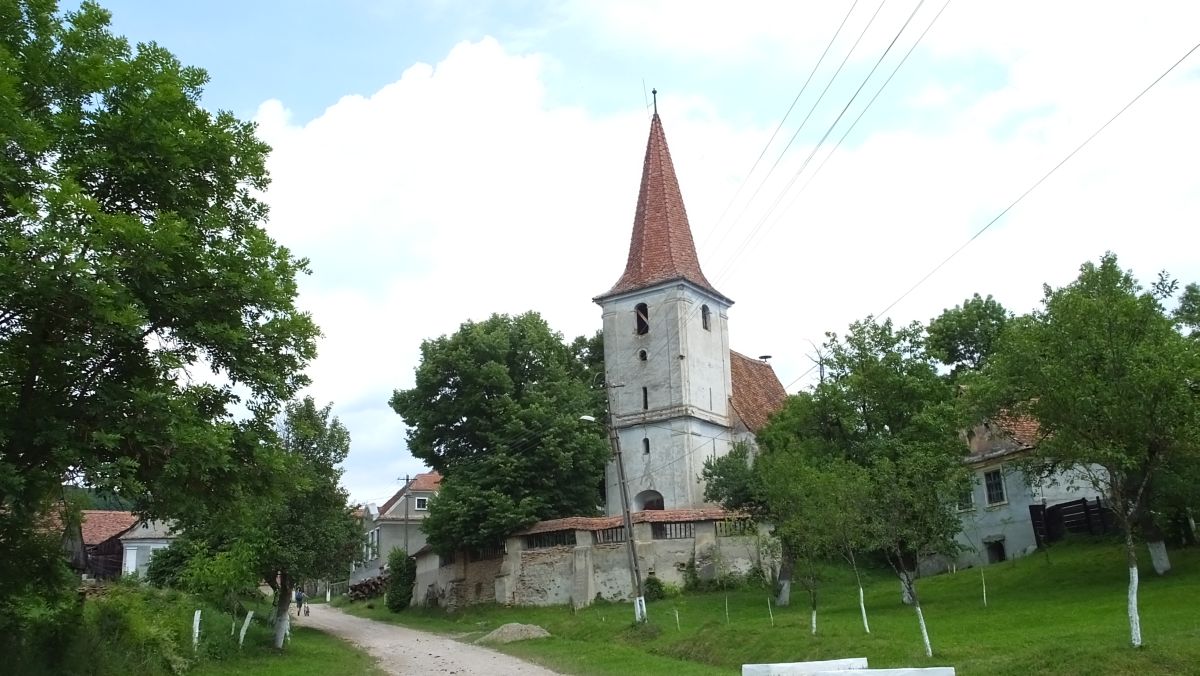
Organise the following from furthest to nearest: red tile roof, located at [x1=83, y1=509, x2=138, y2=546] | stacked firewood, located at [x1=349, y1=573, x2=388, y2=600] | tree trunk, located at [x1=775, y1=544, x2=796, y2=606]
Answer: stacked firewood, located at [x1=349, y1=573, x2=388, y2=600]
red tile roof, located at [x1=83, y1=509, x2=138, y2=546]
tree trunk, located at [x1=775, y1=544, x2=796, y2=606]

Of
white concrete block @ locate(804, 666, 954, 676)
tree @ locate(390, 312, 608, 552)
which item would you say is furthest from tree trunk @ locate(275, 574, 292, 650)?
white concrete block @ locate(804, 666, 954, 676)

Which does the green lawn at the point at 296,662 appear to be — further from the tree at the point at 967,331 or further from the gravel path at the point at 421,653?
the tree at the point at 967,331

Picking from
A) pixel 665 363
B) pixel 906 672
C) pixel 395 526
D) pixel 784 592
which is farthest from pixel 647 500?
pixel 906 672

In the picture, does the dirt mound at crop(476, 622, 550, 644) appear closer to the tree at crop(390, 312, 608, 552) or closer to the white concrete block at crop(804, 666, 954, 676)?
the tree at crop(390, 312, 608, 552)

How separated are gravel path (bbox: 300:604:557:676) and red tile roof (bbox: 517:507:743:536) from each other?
6747 millimetres

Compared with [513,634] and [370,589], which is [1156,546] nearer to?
[513,634]

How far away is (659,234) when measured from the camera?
45.2 meters

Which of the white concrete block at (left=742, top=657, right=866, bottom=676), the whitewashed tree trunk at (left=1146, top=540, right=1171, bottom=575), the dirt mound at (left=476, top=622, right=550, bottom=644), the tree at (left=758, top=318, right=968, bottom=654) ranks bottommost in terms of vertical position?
the dirt mound at (left=476, top=622, right=550, bottom=644)

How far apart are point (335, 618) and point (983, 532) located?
27.5 m

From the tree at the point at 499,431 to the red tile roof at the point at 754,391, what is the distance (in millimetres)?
8544

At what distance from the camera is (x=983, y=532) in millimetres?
35906

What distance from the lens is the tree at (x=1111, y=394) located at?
16031 millimetres

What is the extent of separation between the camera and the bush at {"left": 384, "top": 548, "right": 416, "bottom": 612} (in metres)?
44.7

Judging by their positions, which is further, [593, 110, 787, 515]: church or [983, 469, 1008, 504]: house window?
[593, 110, 787, 515]: church
